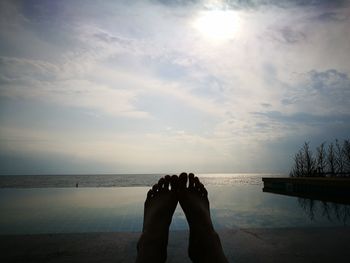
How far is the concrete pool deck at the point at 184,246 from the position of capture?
1552 millimetres

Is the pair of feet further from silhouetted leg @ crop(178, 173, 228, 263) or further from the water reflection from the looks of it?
the water reflection

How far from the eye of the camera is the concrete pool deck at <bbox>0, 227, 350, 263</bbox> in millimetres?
1552

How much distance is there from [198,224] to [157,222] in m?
0.30

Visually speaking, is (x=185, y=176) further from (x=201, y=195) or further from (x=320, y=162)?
(x=320, y=162)

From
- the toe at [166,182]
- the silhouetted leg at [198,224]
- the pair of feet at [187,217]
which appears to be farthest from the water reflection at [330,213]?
the toe at [166,182]

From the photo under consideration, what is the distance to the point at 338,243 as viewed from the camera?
1821 mm

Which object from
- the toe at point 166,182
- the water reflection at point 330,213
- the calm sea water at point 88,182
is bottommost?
the calm sea water at point 88,182

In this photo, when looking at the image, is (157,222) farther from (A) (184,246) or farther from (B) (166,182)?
(B) (166,182)

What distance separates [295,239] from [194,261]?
873 mm

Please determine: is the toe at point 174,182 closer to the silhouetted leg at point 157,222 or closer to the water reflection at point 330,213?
the silhouetted leg at point 157,222

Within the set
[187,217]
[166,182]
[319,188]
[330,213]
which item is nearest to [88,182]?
[319,188]

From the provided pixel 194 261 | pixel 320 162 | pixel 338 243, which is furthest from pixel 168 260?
pixel 320 162

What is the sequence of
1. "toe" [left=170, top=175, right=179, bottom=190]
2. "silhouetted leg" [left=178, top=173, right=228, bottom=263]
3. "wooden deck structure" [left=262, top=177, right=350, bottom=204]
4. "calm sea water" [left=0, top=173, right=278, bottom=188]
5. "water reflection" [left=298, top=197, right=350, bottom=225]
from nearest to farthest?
1. "silhouetted leg" [left=178, top=173, right=228, bottom=263]
2. "toe" [left=170, top=175, right=179, bottom=190]
3. "water reflection" [left=298, top=197, right=350, bottom=225]
4. "wooden deck structure" [left=262, top=177, right=350, bottom=204]
5. "calm sea water" [left=0, top=173, right=278, bottom=188]

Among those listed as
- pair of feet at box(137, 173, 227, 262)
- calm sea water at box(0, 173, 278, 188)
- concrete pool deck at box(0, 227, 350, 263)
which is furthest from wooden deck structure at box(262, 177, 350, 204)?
calm sea water at box(0, 173, 278, 188)
